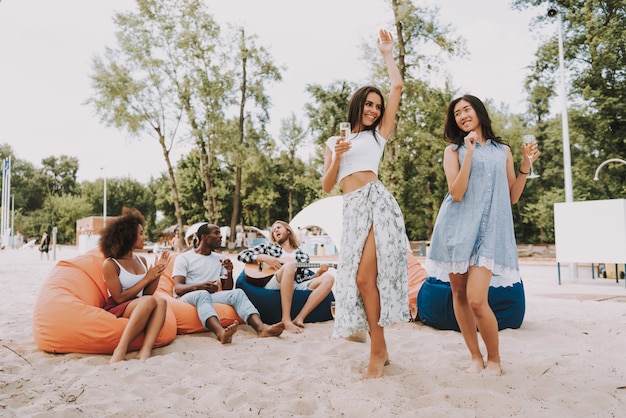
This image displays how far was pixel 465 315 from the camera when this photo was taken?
3086 millimetres

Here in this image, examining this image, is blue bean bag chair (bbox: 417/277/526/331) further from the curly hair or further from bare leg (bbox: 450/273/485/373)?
the curly hair

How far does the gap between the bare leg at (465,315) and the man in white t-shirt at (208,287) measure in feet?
5.76

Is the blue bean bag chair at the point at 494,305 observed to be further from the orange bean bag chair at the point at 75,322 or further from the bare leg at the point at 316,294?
the orange bean bag chair at the point at 75,322

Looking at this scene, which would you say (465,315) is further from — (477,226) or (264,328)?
(264,328)

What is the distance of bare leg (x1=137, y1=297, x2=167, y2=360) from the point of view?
357 cm

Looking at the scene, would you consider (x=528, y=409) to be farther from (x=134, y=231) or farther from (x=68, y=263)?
(x=68, y=263)

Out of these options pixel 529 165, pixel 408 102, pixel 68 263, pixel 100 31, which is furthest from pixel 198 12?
pixel 529 165

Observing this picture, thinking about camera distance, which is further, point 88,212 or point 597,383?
point 88,212

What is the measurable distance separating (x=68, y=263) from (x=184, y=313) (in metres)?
1.10

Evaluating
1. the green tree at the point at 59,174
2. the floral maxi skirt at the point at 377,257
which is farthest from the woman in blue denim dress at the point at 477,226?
the green tree at the point at 59,174

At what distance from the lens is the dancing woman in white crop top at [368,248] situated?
2.91 m

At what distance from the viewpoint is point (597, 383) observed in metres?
2.80

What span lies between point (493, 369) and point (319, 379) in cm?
108

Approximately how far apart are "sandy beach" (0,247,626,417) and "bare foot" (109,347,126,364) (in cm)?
6
